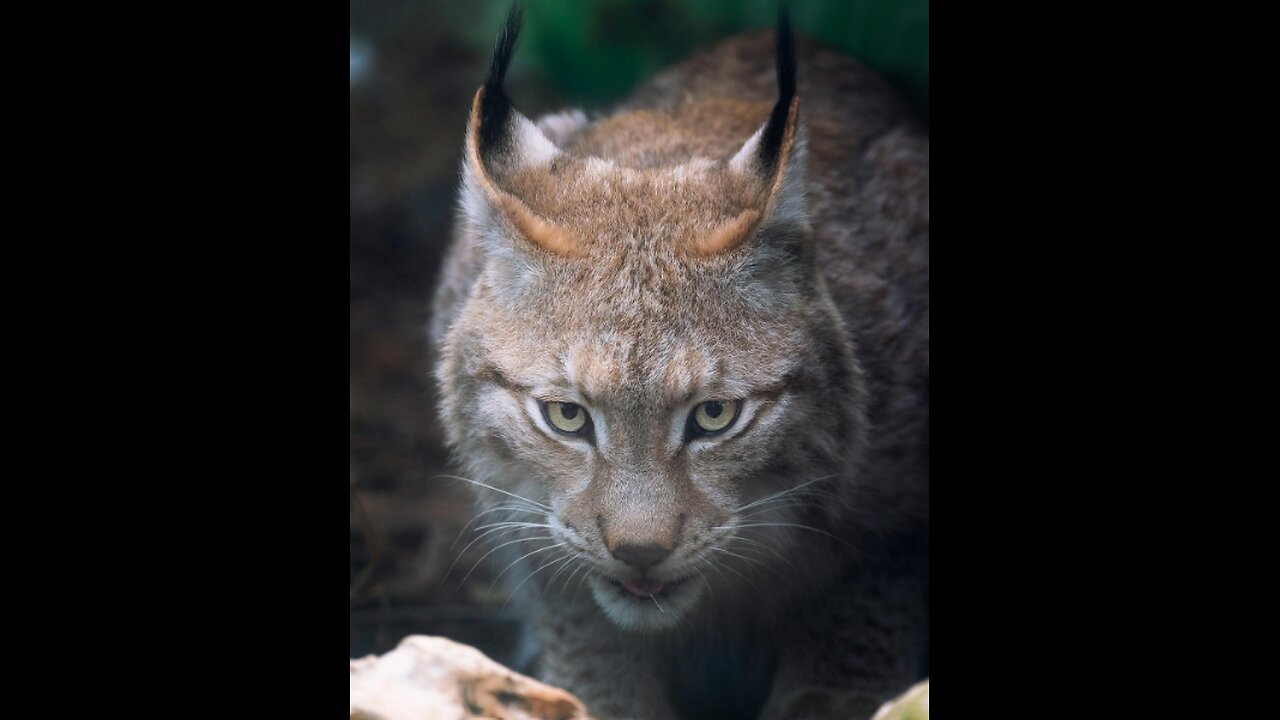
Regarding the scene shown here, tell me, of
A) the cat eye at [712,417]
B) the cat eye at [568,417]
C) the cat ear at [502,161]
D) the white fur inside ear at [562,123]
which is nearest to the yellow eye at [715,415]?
the cat eye at [712,417]

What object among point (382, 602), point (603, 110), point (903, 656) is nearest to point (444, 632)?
point (382, 602)

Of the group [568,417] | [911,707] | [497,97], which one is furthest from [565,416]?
[911,707]

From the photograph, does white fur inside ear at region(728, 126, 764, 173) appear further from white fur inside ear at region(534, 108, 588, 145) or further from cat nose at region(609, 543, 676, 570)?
cat nose at region(609, 543, 676, 570)

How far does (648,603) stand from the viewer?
301 cm

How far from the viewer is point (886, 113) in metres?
3.91

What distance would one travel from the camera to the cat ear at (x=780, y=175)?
9.59 ft

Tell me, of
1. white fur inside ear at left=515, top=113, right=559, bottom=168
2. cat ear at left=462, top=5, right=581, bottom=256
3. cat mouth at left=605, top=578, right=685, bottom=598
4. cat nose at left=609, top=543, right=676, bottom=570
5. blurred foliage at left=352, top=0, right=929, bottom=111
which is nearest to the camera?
cat nose at left=609, top=543, right=676, bottom=570

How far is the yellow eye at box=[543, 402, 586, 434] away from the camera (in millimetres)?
2857

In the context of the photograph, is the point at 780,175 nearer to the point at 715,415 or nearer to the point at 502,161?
the point at 715,415

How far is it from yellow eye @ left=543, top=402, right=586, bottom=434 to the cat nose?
11.7 inches

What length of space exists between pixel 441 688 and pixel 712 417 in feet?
3.01

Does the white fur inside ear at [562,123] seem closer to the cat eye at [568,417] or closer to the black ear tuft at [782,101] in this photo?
the black ear tuft at [782,101]

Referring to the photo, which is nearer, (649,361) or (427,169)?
(649,361)

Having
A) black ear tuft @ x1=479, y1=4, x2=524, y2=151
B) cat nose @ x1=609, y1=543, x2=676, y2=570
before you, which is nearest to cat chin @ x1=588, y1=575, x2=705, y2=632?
cat nose @ x1=609, y1=543, x2=676, y2=570
